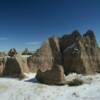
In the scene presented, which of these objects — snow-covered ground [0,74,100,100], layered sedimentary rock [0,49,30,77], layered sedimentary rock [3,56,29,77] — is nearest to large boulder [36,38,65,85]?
snow-covered ground [0,74,100,100]

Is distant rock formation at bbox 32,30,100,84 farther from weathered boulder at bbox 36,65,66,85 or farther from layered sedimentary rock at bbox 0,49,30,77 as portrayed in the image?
weathered boulder at bbox 36,65,66,85

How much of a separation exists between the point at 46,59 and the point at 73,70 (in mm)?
5155

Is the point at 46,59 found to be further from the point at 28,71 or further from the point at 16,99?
the point at 16,99

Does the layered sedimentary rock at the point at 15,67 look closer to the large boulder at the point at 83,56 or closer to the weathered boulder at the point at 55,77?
the weathered boulder at the point at 55,77

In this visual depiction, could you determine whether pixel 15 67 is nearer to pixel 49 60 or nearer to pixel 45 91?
pixel 49 60

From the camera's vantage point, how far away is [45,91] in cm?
2423

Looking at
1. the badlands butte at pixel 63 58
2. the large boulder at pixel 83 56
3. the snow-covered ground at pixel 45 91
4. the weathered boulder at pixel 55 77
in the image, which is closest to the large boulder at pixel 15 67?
the badlands butte at pixel 63 58

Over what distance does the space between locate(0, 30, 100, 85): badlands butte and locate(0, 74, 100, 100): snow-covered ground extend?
4695 mm

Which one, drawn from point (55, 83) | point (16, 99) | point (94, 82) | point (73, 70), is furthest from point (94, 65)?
point (16, 99)

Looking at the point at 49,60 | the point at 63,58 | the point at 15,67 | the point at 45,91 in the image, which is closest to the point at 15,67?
the point at 15,67

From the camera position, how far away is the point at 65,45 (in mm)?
38906

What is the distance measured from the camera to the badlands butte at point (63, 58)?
109 ft

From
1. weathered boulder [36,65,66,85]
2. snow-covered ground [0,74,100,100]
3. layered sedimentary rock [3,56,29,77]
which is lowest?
snow-covered ground [0,74,100,100]

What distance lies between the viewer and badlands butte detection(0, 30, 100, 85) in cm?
3319
